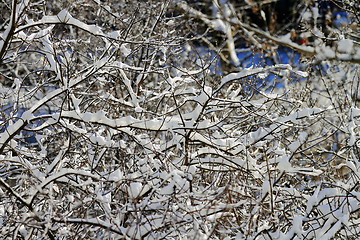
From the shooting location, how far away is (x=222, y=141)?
13.8ft

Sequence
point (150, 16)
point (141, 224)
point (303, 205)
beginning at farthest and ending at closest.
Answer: point (150, 16)
point (303, 205)
point (141, 224)

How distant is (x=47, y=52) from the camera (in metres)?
4.21

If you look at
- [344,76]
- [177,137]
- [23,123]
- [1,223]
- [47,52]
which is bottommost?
[1,223]

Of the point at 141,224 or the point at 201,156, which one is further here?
the point at 201,156

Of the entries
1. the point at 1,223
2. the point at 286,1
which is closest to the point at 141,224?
the point at 1,223

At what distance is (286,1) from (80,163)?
1340 centimetres

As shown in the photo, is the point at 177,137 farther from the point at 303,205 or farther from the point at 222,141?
the point at 303,205

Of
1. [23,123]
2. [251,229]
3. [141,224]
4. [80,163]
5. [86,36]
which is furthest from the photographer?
[86,36]

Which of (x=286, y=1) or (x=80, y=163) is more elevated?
(x=286, y=1)

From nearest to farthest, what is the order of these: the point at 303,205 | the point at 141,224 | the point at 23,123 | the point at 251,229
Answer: the point at 141,224
the point at 251,229
the point at 23,123
the point at 303,205

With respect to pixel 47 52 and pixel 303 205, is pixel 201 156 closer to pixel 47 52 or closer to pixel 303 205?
pixel 303 205

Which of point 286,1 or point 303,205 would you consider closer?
point 303,205

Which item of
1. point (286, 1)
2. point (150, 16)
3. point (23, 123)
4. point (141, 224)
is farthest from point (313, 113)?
point (286, 1)

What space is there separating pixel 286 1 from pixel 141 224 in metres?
14.6
